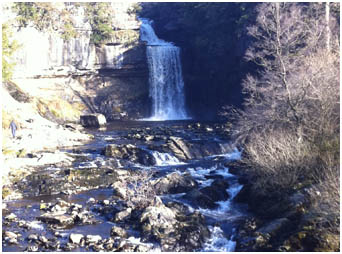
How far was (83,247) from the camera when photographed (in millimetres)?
14516

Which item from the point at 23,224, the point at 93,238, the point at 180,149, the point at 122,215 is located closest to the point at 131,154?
the point at 180,149

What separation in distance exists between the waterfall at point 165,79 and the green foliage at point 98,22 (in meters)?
4.91

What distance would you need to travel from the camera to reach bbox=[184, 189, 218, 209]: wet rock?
60.5ft

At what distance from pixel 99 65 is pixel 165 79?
24.6 ft

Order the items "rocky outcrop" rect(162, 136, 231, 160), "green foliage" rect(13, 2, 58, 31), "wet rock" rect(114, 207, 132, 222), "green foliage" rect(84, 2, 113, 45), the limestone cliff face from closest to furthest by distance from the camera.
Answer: "wet rock" rect(114, 207, 132, 222)
"rocky outcrop" rect(162, 136, 231, 160)
"green foliage" rect(13, 2, 58, 31)
the limestone cliff face
"green foliage" rect(84, 2, 113, 45)

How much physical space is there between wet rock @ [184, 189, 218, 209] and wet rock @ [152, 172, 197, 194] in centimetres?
125

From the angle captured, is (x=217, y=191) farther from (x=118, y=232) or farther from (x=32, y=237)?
(x=32, y=237)

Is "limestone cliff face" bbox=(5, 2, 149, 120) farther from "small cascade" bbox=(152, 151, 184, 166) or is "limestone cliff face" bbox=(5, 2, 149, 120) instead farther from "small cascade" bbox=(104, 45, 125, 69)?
"small cascade" bbox=(152, 151, 184, 166)

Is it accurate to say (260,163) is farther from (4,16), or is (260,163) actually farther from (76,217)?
(4,16)

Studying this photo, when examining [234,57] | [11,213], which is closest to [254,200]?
[11,213]

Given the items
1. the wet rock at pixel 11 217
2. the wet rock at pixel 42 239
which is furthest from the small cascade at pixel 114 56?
the wet rock at pixel 42 239

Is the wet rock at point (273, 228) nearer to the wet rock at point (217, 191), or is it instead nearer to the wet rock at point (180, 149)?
the wet rock at point (217, 191)

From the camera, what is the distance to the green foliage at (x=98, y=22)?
46.9 metres

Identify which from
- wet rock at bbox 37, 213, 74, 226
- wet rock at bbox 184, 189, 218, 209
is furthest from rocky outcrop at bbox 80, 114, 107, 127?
wet rock at bbox 37, 213, 74, 226
